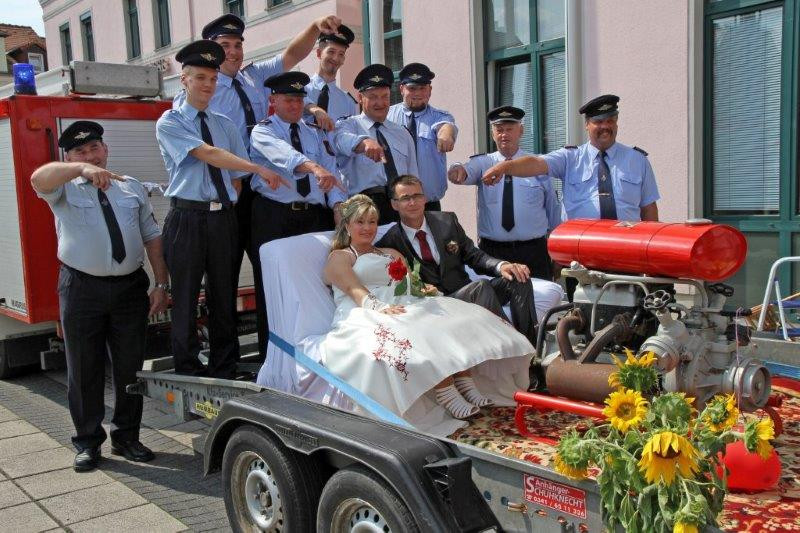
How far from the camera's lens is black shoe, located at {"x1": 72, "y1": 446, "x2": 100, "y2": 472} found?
491cm

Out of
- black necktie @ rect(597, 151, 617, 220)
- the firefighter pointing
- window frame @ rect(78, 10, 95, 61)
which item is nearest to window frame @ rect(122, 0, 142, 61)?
window frame @ rect(78, 10, 95, 61)

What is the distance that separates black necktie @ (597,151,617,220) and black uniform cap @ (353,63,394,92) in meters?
1.54

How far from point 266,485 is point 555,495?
1.48 m

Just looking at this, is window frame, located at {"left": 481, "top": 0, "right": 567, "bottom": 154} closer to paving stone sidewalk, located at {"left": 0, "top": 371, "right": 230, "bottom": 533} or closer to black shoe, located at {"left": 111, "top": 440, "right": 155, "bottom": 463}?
paving stone sidewalk, located at {"left": 0, "top": 371, "right": 230, "bottom": 533}

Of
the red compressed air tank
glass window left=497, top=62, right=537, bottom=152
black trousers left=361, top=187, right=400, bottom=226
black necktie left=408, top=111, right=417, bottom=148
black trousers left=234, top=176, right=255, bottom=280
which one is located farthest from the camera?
glass window left=497, top=62, right=537, bottom=152

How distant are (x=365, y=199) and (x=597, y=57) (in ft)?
15.8

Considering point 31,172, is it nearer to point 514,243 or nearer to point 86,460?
point 86,460

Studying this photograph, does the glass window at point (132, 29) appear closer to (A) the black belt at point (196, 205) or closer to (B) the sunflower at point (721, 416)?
(A) the black belt at point (196, 205)

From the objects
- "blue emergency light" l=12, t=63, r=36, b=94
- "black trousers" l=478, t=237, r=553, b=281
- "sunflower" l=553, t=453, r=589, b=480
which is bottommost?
"sunflower" l=553, t=453, r=589, b=480

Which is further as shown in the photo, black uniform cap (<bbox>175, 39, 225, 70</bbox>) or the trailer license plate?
black uniform cap (<bbox>175, 39, 225, 70</bbox>)

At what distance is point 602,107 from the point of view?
488 cm

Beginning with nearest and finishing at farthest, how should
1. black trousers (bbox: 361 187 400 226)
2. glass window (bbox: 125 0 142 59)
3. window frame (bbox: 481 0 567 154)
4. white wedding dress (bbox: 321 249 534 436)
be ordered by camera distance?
white wedding dress (bbox: 321 249 534 436), black trousers (bbox: 361 187 400 226), window frame (bbox: 481 0 567 154), glass window (bbox: 125 0 142 59)

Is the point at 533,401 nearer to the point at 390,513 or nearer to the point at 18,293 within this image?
the point at 390,513

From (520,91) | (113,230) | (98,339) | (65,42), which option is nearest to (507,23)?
(520,91)
